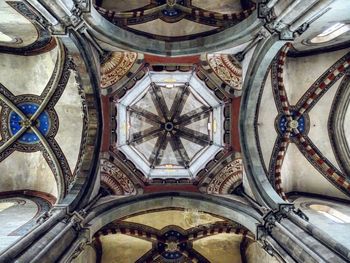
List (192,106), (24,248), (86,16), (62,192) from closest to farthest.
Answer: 1. (24,248)
2. (86,16)
3. (62,192)
4. (192,106)

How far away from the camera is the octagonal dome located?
14531mm

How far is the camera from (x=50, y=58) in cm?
1212

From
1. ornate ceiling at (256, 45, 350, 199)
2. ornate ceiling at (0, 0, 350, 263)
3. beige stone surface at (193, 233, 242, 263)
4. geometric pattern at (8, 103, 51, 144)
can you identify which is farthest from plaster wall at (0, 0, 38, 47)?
beige stone surface at (193, 233, 242, 263)

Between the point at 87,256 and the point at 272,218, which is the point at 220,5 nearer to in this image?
the point at 272,218

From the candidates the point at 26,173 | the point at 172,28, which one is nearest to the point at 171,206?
the point at 26,173

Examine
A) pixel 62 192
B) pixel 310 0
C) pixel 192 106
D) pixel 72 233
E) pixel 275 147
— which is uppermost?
pixel 310 0

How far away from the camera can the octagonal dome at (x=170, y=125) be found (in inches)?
572

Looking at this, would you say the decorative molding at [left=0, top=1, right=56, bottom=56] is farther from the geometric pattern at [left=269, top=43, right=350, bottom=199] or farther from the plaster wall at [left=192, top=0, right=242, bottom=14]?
the geometric pattern at [left=269, top=43, right=350, bottom=199]

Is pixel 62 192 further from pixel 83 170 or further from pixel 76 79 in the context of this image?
pixel 76 79

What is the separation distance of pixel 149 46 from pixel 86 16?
9.09 ft

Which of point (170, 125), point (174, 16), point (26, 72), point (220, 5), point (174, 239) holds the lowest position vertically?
point (174, 239)

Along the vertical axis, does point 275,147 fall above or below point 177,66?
below

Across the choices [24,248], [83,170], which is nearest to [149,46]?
[83,170]

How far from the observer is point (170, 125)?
1823cm
